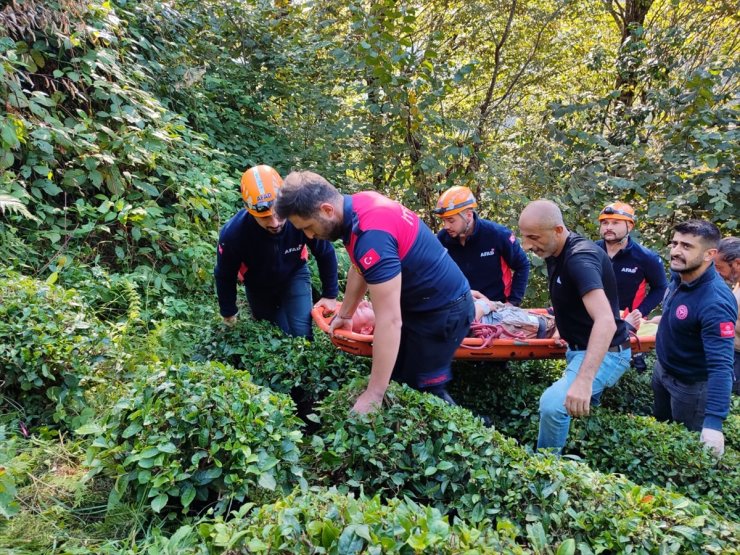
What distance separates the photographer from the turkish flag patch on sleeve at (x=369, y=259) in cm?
283

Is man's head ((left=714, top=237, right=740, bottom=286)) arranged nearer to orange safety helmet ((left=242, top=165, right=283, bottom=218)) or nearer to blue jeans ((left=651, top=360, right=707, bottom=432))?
blue jeans ((left=651, top=360, right=707, bottom=432))

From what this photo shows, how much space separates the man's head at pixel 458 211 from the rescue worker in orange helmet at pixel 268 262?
130cm

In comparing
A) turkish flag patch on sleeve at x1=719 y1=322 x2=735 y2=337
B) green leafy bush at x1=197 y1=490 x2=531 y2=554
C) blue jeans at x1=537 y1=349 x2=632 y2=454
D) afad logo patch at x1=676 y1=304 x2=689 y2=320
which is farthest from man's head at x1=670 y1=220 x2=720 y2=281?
green leafy bush at x1=197 y1=490 x2=531 y2=554

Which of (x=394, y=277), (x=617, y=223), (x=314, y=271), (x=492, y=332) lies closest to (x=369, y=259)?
(x=394, y=277)

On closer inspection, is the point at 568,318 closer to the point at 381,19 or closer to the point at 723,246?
the point at 723,246

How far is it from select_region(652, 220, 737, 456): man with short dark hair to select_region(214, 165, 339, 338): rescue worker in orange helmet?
2794 millimetres

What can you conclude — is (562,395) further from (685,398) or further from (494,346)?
(685,398)

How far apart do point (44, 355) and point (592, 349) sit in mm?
3537

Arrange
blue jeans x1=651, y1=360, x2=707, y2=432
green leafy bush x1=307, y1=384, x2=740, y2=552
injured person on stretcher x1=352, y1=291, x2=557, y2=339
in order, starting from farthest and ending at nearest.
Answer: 1. injured person on stretcher x1=352, y1=291, x2=557, y2=339
2. blue jeans x1=651, y1=360, x2=707, y2=432
3. green leafy bush x1=307, y1=384, x2=740, y2=552

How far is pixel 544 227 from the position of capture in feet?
11.3

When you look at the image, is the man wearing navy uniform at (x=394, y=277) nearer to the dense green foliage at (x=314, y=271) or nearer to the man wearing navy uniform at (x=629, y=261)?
the dense green foliage at (x=314, y=271)

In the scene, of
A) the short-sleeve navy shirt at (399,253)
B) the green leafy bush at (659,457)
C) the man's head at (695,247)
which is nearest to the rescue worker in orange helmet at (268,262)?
the short-sleeve navy shirt at (399,253)

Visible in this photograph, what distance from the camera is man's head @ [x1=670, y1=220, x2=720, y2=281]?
12.3 feet

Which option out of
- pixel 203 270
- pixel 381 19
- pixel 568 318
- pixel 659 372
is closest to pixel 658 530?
pixel 568 318
